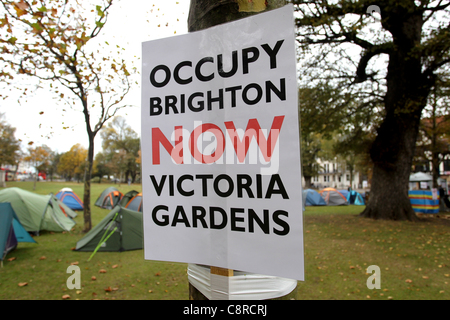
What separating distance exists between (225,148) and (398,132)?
500 inches

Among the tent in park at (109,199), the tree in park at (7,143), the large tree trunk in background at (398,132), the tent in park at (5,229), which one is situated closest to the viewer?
the tent in park at (5,229)

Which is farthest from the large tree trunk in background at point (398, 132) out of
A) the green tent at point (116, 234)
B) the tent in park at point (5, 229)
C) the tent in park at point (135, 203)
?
the tent in park at point (5, 229)

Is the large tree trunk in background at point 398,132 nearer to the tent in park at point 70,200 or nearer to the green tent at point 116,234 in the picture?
the green tent at point 116,234

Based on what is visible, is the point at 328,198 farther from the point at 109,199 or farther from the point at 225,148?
the point at 225,148

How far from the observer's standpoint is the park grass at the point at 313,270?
4.80 m

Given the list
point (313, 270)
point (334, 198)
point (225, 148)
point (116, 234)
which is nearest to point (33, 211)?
point (116, 234)

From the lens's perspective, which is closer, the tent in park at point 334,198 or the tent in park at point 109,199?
the tent in park at point 109,199

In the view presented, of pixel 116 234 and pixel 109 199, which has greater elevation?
pixel 116 234

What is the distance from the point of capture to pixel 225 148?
1.38m

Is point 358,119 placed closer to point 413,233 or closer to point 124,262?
point 413,233

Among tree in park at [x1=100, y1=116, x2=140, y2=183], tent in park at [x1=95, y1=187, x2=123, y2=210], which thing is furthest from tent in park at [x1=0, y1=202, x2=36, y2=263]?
tree in park at [x1=100, y1=116, x2=140, y2=183]

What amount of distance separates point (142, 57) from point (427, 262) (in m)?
7.61

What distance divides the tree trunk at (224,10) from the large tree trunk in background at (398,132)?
11.8m

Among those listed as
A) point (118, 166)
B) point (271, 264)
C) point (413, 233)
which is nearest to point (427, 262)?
point (413, 233)
